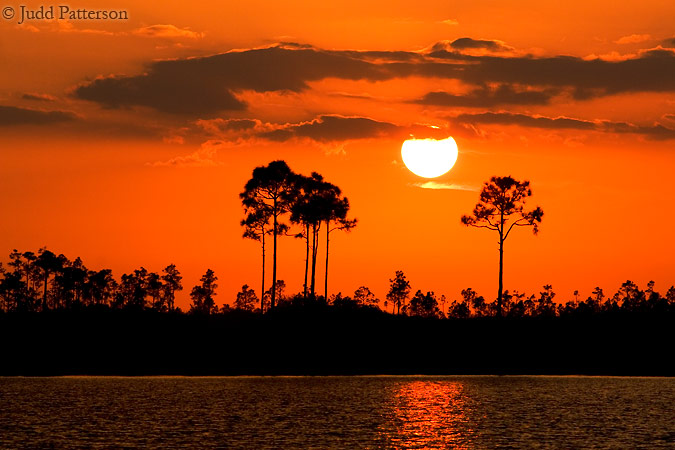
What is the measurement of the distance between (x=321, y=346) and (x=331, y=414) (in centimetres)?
4509

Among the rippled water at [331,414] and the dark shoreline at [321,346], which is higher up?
the dark shoreline at [321,346]

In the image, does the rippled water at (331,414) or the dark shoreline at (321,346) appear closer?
the rippled water at (331,414)

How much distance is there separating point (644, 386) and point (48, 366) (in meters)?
68.5

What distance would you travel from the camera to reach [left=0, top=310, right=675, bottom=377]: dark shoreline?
396 ft

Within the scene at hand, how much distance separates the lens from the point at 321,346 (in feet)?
401

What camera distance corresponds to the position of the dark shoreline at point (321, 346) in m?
121

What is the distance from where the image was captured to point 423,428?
70875 mm

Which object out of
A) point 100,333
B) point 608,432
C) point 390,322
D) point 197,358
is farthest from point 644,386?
point 100,333

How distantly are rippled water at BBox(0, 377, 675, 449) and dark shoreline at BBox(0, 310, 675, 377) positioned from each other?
5464 millimetres

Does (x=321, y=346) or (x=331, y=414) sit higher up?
(x=321, y=346)

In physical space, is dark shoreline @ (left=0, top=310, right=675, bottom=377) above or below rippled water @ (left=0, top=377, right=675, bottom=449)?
above

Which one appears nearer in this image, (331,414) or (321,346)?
(331,414)

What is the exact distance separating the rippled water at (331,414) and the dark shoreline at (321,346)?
5464mm

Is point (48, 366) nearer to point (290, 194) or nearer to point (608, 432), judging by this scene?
point (290, 194)
